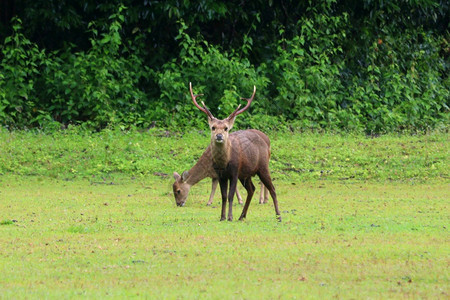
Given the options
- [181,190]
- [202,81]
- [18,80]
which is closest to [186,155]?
[202,81]

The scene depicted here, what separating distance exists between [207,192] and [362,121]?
822 centimetres

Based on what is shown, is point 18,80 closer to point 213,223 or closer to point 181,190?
point 181,190

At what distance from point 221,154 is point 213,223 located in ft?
2.97

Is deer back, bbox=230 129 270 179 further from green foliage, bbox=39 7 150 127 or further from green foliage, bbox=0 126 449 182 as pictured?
green foliage, bbox=39 7 150 127

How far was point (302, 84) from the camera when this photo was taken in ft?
70.8

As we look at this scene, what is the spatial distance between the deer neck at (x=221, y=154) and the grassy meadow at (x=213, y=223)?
80cm

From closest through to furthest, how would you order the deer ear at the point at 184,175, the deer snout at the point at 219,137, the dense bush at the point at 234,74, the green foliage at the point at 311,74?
the deer snout at the point at 219,137
the deer ear at the point at 184,175
the dense bush at the point at 234,74
the green foliage at the point at 311,74

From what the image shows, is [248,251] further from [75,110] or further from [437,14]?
[437,14]

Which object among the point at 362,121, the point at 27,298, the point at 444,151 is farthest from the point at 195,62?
the point at 27,298

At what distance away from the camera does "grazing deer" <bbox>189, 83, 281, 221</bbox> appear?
1041 centimetres

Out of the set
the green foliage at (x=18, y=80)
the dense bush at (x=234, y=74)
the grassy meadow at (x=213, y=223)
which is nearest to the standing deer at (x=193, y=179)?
the grassy meadow at (x=213, y=223)

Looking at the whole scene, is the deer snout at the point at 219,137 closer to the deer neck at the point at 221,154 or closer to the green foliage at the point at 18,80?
the deer neck at the point at 221,154

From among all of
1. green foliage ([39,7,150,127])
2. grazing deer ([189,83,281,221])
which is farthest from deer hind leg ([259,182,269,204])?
green foliage ([39,7,150,127])

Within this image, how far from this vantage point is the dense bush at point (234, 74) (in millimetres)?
21078
